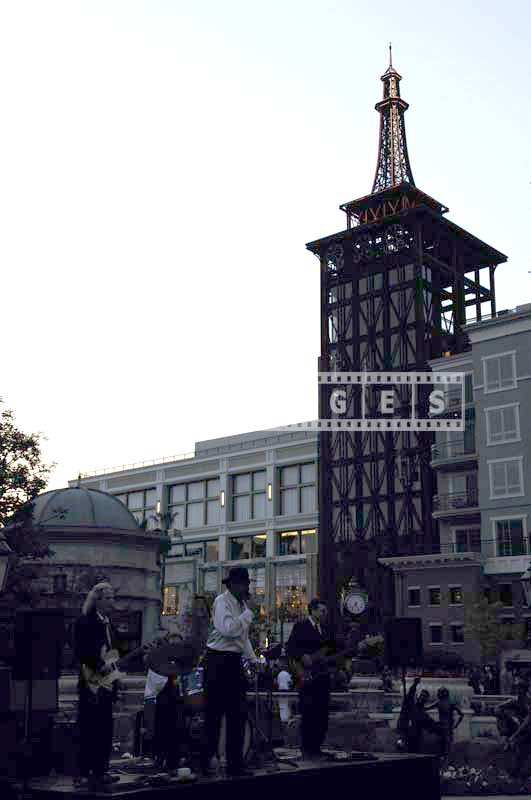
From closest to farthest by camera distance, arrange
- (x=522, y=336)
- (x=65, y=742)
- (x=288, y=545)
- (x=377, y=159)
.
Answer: (x=65, y=742) → (x=522, y=336) → (x=377, y=159) → (x=288, y=545)

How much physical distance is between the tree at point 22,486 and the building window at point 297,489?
64087 mm

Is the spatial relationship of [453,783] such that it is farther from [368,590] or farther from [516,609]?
[368,590]

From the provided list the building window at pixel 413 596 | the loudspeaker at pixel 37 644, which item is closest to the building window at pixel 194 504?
the building window at pixel 413 596

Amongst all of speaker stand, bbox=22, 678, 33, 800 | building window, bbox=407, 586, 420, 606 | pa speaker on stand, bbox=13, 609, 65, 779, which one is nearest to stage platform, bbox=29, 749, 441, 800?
speaker stand, bbox=22, 678, 33, 800

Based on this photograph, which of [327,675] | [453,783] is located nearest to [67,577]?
[453,783]

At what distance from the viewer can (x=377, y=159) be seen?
8869 cm

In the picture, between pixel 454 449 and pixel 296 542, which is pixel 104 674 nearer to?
pixel 454 449

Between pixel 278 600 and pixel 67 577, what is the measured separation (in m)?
61.1

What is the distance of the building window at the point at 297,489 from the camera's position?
96500 mm

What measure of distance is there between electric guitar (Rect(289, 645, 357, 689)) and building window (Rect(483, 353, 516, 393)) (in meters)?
49.9

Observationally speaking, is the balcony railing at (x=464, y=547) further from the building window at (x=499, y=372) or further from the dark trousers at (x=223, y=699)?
the dark trousers at (x=223, y=699)

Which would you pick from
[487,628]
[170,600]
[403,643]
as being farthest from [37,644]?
[170,600]

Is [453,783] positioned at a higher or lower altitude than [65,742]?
lower

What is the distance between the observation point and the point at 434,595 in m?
60.2
